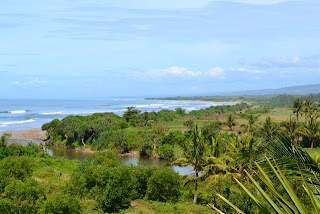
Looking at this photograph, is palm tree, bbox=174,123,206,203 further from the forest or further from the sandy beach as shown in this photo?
the sandy beach

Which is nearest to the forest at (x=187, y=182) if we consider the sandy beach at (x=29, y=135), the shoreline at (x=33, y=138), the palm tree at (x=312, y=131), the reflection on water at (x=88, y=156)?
the reflection on water at (x=88, y=156)

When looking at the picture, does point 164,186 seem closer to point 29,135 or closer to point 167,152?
point 167,152

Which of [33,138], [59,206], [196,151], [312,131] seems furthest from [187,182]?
[33,138]

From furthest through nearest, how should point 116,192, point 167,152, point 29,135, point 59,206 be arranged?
point 29,135 → point 167,152 → point 116,192 → point 59,206

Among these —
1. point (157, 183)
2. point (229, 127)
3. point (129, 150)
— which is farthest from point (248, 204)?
point (229, 127)

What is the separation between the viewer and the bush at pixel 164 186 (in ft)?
72.3

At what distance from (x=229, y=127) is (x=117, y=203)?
55.4 m

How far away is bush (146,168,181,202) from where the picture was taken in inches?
867

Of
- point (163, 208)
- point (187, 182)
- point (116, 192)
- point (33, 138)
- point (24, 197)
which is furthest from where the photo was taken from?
point (33, 138)

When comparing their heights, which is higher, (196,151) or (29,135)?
(196,151)

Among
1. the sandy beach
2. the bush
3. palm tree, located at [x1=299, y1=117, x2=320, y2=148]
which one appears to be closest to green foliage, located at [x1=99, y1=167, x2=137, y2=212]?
the bush

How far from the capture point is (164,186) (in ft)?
72.9

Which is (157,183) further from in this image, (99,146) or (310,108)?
(310,108)

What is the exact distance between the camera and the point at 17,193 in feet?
47.2
